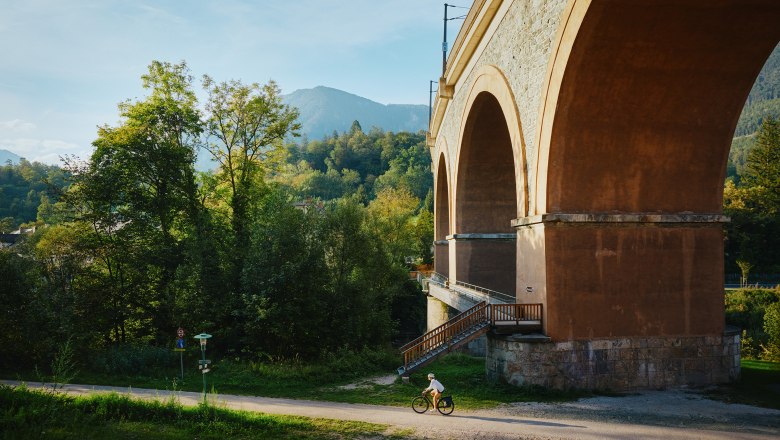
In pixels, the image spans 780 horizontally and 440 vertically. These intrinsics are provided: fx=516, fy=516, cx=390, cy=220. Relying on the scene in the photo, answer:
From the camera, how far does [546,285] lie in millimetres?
12148

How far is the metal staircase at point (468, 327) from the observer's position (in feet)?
41.3

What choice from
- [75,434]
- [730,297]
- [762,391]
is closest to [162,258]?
[75,434]

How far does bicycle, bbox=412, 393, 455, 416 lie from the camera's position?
1031 cm

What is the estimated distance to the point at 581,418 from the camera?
9.97 m

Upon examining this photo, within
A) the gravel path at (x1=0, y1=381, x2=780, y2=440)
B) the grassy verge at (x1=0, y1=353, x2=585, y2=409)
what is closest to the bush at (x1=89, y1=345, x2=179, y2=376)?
the grassy verge at (x1=0, y1=353, x2=585, y2=409)

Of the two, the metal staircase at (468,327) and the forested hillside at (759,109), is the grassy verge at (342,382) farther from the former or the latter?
the forested hillside at (759,109)

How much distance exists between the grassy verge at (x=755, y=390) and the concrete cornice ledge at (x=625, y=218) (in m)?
4.02

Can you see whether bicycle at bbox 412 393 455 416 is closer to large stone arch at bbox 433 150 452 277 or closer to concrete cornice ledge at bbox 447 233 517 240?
concrete cornice ledge at bbox 447 233 517 240

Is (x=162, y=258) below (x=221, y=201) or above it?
below

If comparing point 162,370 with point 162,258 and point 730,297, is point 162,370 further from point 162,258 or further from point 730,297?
point 730,297

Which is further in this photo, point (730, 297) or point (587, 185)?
point (730, 297)

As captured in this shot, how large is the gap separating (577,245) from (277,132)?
16242mm

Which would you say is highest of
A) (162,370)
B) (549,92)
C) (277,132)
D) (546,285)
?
(277,132)

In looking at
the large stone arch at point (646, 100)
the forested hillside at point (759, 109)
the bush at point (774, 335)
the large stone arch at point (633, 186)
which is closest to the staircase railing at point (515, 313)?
the large stone arch at point (633, 186)
